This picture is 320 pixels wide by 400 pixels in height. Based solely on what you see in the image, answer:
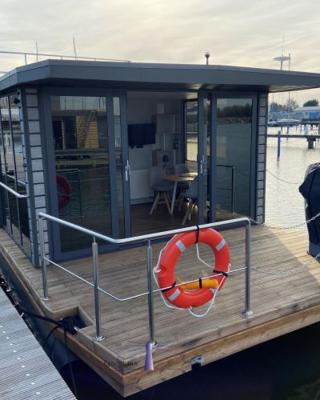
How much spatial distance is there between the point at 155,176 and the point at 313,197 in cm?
339

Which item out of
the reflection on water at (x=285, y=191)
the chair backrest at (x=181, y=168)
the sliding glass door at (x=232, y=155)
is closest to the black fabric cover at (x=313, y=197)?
the sliding glass door at (x=232, y=155)

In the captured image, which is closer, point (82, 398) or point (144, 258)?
point (82, 398)

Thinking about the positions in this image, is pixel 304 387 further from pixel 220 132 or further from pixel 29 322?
pixel 220 132

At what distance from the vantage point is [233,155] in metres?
5.06

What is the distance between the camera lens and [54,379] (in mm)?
2482

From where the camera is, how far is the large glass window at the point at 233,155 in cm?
489

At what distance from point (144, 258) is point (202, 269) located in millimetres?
673

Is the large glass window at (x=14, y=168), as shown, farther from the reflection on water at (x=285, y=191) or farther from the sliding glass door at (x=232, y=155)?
the reflection on water at (x=285, y=191)

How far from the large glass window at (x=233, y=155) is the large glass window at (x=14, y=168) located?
229cm

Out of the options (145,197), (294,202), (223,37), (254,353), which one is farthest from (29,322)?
(223,37)

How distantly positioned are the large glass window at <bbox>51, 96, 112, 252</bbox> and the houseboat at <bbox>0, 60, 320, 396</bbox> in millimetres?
10

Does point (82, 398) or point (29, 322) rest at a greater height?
point (29, 322)

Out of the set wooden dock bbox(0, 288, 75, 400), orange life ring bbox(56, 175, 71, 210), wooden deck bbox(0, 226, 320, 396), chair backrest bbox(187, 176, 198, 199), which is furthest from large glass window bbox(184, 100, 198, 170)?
wooden dock bbox(0, 288, 75, 400)

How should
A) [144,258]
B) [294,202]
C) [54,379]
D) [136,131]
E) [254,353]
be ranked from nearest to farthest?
[54,379] → [254,353] → [144,258] → [136,131] → [294,202]
